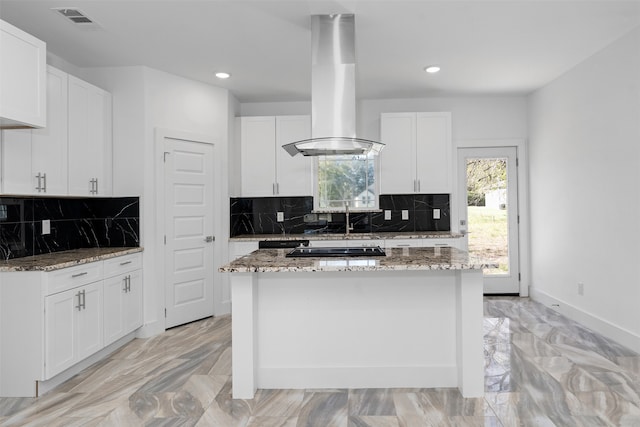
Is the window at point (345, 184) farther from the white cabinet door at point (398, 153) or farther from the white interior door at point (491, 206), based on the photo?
the white interior door at point (491, 206)

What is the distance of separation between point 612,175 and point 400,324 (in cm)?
252

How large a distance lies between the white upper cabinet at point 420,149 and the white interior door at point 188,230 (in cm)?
218

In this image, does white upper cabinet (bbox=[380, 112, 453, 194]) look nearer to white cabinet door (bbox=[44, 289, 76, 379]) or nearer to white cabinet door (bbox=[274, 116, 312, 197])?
white cabinet door (bbox=[274, 116, 312, 197])

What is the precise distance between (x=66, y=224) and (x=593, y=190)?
16.3 feet

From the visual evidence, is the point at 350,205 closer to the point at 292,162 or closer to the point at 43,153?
the point at 292,162

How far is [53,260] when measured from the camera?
3.03 m

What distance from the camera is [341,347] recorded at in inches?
109

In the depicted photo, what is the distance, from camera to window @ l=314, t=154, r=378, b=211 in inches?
209

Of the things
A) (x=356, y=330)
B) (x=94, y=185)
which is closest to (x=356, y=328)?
(x=356, y=330)

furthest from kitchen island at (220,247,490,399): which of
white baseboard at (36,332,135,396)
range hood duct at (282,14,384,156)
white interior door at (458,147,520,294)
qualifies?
white interior door at (458,147,520,294)

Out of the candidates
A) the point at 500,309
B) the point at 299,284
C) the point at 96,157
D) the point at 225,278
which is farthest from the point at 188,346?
the point at 500,309

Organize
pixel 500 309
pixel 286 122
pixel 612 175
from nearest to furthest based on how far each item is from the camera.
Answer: pixel 612 175 < pixel 500 309 < pixel 286 122

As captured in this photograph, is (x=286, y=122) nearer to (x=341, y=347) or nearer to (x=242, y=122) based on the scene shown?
(x=242, y=122)

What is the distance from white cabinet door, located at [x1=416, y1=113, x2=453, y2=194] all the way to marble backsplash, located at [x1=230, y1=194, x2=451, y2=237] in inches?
15.5
